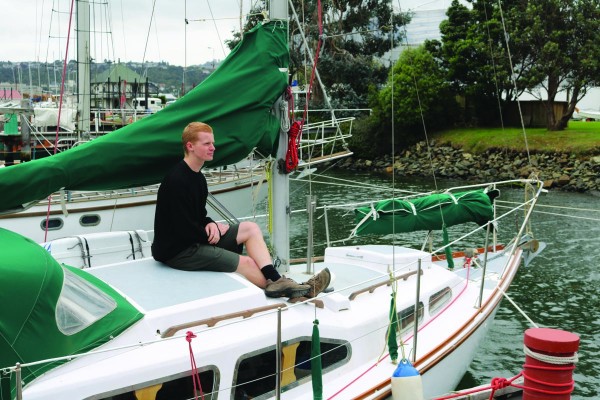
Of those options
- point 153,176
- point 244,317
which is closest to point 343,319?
point 244,317

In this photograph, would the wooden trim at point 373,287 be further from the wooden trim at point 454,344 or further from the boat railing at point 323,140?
the boat railing at point 323,140

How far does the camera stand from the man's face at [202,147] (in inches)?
218

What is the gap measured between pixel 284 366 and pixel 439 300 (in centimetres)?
259

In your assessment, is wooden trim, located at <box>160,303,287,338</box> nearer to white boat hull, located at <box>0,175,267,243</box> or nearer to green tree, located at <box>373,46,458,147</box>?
white boat hull, located at <box>0,175,267,243</box>

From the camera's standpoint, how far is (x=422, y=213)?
27.1 ft

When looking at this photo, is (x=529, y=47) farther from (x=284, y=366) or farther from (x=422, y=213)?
(x=284, y=366)

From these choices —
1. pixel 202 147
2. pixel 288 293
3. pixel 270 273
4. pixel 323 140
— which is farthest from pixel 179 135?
pixel 323 140

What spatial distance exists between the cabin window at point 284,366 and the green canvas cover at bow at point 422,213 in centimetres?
261

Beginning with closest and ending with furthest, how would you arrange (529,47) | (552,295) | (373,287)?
(373,287) → (552,295) → (529,47)

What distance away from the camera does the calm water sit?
980cm

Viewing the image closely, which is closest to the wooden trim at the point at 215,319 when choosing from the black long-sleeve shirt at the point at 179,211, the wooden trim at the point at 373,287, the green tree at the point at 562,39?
the black long-sleeve shirt at the point at 179,211

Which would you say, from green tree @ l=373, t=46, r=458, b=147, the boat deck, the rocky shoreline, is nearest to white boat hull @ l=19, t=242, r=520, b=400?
the boat deck

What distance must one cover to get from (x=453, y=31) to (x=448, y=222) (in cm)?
3391

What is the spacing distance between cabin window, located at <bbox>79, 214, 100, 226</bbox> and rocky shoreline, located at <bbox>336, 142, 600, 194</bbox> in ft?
58.3
